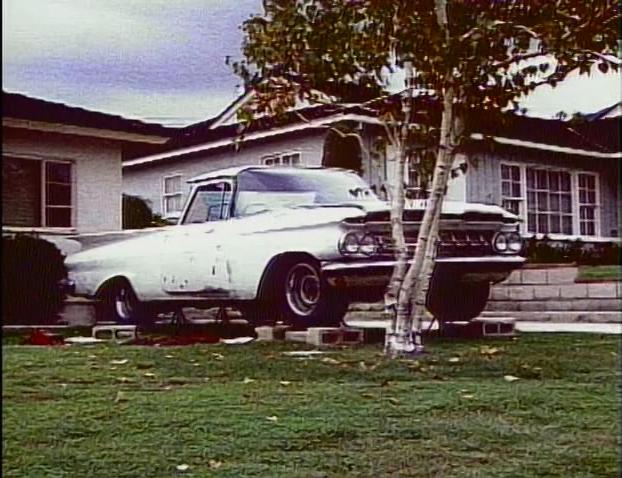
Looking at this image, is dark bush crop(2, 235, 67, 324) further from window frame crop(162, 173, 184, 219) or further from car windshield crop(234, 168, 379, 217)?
car windshield crop(234, 168, 379, 217)

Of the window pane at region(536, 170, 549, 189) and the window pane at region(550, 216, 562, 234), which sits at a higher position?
the window pane at region(536, 170, 549, 189)

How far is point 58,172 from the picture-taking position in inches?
92.7

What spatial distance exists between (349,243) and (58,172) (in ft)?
4.54

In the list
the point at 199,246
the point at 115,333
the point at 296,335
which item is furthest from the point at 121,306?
the point at 296,335

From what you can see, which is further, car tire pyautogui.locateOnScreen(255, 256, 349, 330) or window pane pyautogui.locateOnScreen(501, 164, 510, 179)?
window pane pyautogui.locateOnScreen(501, 164, 510, 179)

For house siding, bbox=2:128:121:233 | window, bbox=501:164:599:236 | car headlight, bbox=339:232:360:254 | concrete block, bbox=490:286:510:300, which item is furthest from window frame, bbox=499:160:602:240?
house siding, bbox=2:128:121:233

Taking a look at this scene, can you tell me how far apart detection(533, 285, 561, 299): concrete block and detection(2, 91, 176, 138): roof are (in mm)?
1790

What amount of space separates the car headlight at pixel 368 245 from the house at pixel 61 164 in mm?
1170

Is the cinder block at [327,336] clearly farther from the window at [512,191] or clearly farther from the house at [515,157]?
the window at [512,191]

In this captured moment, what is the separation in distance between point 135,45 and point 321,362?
3.70 feet

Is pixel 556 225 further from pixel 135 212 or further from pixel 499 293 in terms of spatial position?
pixel 135 212

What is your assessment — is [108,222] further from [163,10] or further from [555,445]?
[555,445]

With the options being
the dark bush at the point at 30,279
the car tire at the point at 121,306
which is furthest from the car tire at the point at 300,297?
the dark bush at the point at 30,279

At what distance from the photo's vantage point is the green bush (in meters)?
3.54
